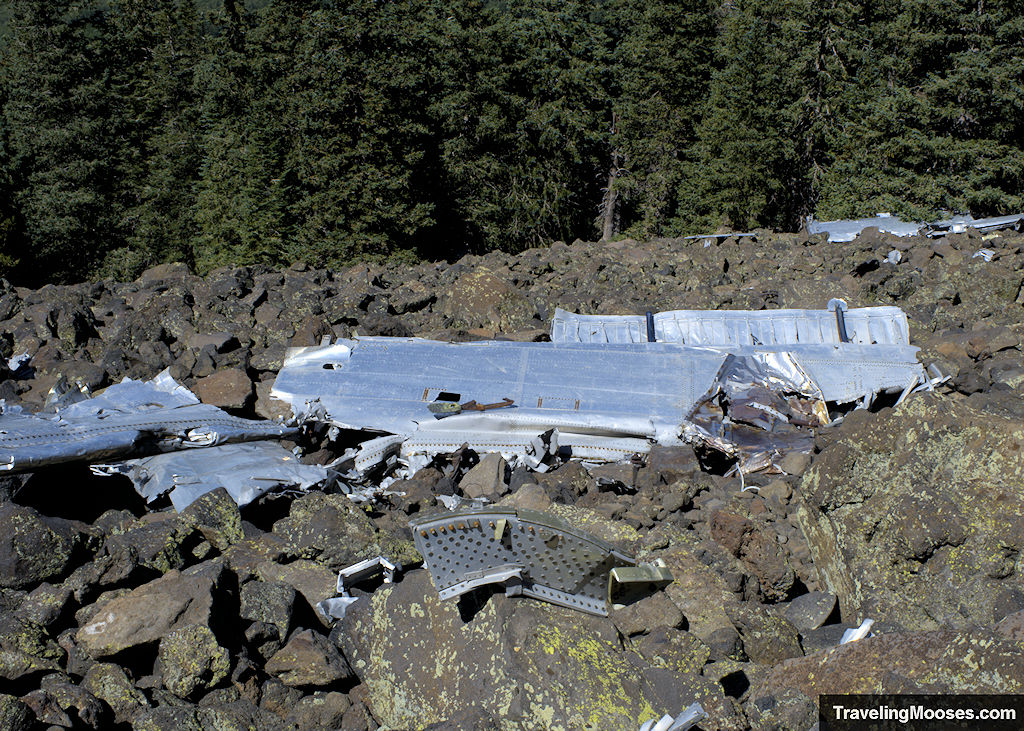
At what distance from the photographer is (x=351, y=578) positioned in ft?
15.9

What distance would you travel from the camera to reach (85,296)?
36.9 ft

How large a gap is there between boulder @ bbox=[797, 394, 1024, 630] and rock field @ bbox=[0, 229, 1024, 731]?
0.01 metres

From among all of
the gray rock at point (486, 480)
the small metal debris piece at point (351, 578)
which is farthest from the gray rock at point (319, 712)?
Result: the gray rock at point (486, 480)

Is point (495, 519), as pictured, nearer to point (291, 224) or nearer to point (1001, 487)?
point (1001, 487)

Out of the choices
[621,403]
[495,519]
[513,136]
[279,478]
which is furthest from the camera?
[513,136]

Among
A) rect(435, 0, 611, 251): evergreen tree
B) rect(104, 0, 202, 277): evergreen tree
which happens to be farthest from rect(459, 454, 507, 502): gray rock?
rect(104, 0, 202, 277): evergreen tree

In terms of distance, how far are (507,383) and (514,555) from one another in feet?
11.8

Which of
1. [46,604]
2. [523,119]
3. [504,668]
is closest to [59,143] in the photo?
[523,119]

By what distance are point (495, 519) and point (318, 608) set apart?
58.0 inches

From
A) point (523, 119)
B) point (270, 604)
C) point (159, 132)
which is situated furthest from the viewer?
point (159, 132)

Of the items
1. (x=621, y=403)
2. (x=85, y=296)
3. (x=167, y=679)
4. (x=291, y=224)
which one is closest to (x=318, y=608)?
(x=167, y=679)

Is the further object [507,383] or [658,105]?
[658,105]

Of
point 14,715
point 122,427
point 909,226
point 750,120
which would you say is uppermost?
point 14,715

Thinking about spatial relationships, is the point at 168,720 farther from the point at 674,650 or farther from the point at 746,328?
the point at 746,328
